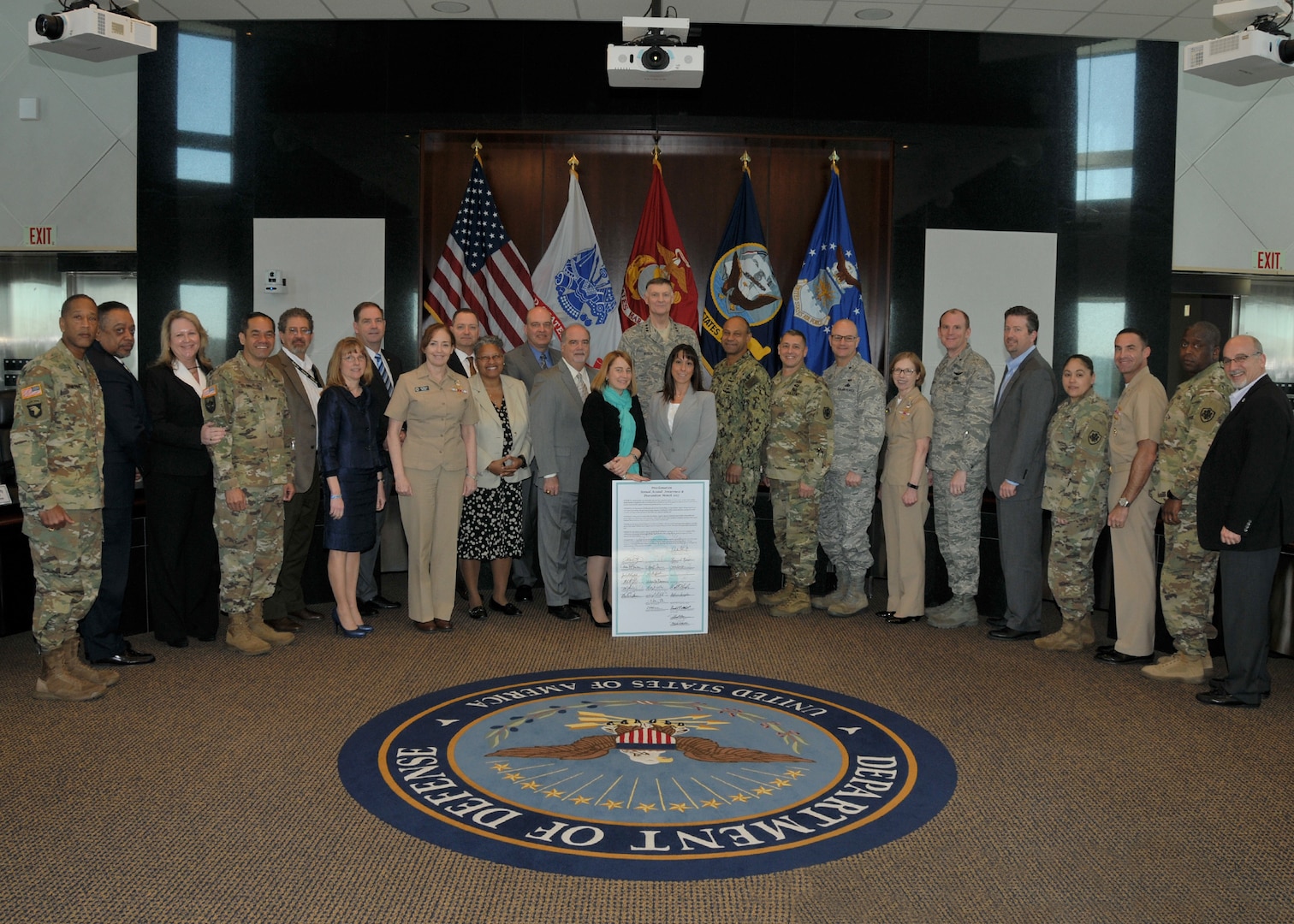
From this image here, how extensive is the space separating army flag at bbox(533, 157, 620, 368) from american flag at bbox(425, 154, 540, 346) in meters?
0.17

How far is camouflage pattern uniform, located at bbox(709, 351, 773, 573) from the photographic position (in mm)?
5742

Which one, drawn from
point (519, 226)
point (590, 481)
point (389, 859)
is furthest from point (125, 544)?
point (519, 226)

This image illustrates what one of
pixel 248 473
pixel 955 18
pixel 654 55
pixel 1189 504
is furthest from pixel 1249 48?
pixel 248 473

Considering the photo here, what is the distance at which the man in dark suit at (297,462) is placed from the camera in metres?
5.20

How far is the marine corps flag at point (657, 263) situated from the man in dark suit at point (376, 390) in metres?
2.09

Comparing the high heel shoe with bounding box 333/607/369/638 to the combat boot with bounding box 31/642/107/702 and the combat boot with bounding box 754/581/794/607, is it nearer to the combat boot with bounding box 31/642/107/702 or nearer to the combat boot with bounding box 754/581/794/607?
the combat boot with bounding box 31/642/107/702

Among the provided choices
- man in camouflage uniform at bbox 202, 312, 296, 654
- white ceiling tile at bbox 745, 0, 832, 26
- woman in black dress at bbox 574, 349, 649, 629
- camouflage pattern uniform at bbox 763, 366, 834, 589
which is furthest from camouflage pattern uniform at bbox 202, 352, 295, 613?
white ceiling tile at bbox 745, 0, 832, 26

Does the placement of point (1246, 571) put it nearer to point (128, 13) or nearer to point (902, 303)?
point (902, 303)

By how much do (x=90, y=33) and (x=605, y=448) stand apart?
11.6 ft

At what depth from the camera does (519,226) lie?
7520 mm

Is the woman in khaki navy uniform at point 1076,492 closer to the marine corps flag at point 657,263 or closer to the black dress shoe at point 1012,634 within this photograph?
the black dress shoe at point 1012,634

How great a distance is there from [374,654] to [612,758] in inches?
72.2

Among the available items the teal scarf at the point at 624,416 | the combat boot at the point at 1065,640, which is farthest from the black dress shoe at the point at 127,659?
the combat boot at the point at 1065,640

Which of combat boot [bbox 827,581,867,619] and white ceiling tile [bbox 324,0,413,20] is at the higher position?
white ceiling tile [bbox 324,0,413,20]
